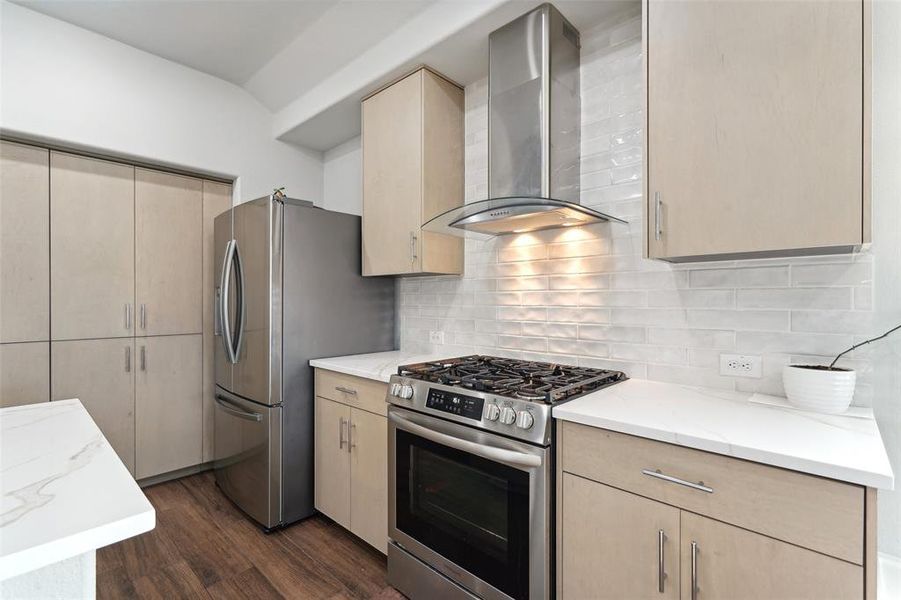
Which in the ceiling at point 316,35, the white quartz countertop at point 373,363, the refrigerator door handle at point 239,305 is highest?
the ceiling at point 316,35

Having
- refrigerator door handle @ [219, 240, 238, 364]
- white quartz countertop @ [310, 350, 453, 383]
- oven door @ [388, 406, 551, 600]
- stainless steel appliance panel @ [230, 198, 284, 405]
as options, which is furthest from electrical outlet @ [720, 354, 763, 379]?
refrigerator door handle @ [219, 240, 238, 364]

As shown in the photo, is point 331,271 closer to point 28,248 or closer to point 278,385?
point 278,385

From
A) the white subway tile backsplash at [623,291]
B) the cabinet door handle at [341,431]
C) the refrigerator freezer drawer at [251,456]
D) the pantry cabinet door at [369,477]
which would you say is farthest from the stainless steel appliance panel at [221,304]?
the white subway tile backsplash at [623,291]

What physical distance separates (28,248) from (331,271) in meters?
1.80

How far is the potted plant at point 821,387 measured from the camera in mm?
1342

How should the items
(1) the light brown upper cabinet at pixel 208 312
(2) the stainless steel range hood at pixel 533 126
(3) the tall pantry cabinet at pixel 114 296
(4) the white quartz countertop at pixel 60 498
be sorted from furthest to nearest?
(1) the light brown upper cabinet at pixel 208 312
(3) the tall pantry cabinet at pixel 114 296
(2) the stainless steel range hood at pixel 533 126
(4) the white quartz countertop at pixel 60 498

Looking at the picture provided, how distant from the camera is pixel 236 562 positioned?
2.19m

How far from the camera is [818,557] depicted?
1.01 metres

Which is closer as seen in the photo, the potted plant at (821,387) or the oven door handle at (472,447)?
the potted plant at (821,387)

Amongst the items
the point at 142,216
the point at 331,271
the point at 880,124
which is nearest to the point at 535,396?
the point at 880,124

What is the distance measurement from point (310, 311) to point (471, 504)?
1.48 meters

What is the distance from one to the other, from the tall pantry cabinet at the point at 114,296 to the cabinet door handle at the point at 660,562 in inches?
126

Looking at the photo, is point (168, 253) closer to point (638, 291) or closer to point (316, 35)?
point (316, 35)

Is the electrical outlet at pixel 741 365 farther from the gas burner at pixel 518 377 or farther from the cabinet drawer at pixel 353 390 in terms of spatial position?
the cabinet drawer at pixel 353 390
